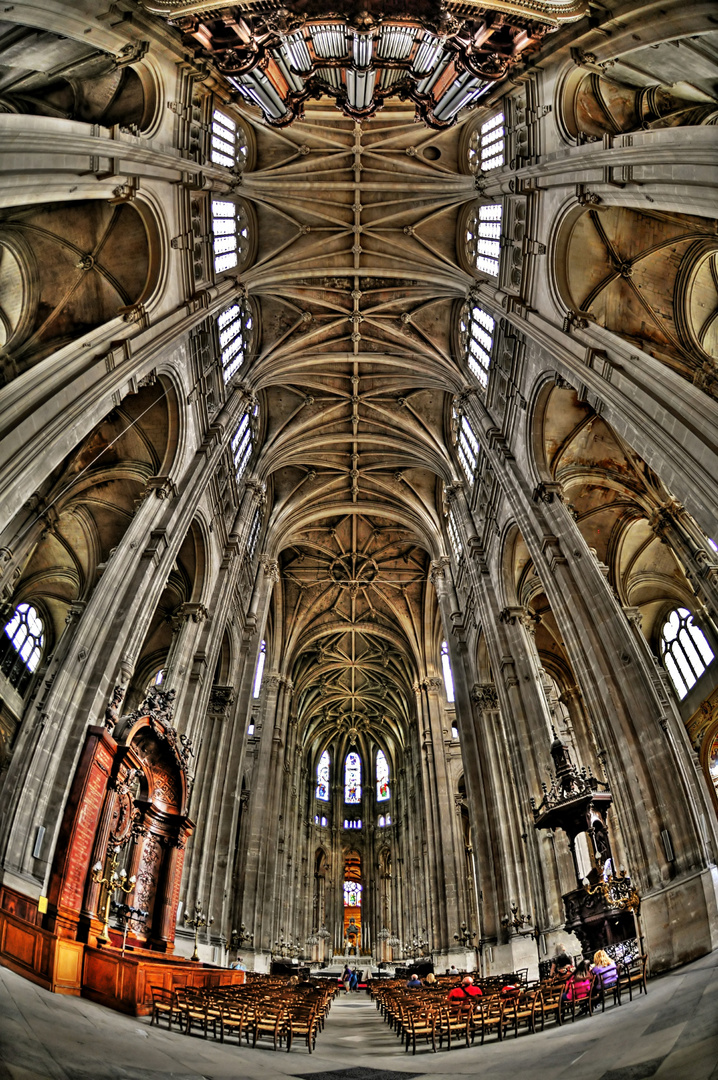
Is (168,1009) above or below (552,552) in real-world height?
below

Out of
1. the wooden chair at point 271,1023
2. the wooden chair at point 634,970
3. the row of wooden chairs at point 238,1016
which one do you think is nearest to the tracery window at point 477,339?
the wooden chair at point 634,970

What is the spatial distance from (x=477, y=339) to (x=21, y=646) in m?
19.9

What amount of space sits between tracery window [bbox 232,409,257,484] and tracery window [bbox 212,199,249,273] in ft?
20.3

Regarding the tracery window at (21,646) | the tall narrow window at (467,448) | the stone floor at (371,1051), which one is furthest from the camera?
the tall narrow window at (467,448)

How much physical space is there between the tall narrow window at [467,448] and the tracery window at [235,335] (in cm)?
946

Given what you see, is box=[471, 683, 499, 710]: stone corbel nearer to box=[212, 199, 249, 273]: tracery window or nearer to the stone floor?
the stone floor

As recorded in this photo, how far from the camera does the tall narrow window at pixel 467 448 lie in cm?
2602

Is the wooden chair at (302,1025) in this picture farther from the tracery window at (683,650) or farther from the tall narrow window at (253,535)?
the tall narrow window at (253,535)

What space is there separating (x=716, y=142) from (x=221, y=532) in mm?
18690

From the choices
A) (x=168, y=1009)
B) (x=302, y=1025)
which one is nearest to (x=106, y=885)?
(x=168, y=1009)

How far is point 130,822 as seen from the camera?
14961mm

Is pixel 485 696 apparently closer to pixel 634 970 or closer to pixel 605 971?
pixel 634 970

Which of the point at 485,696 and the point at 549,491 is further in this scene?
the point at 485,696

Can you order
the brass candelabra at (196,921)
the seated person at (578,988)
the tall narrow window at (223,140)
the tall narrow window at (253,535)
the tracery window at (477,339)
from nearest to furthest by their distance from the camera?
the seated person at (578,988)
the brass candelabra at (196,921)
the tall narrow window at (223,140)
the tracery window at (477,339)
the tall narrow window at (253,535)
